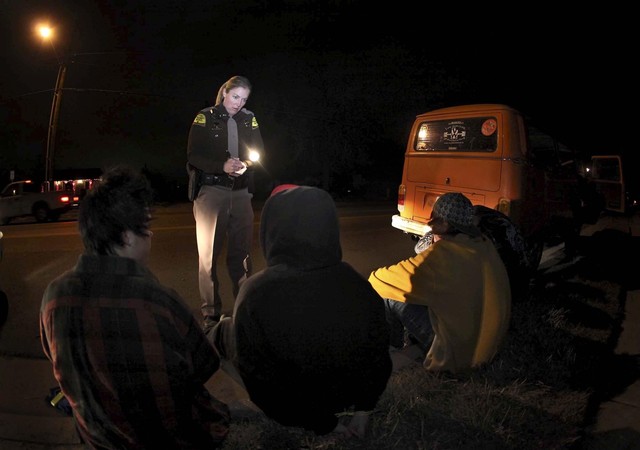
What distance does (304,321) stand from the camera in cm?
219

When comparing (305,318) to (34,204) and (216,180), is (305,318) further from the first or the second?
(34,204)

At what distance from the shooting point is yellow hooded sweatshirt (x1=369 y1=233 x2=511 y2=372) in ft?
10.8

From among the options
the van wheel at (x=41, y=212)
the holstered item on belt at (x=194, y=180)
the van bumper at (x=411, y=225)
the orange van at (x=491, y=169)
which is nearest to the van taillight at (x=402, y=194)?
the orange van at (x=491, y=169)

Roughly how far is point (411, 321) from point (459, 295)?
475mm

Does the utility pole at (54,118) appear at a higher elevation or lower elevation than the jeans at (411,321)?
higher

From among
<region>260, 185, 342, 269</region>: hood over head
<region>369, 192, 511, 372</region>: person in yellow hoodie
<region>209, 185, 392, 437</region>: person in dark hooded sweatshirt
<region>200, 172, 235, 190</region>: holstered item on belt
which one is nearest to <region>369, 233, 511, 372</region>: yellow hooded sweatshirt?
<region>369, 192, 511, 372</region>: person in yellow hoodie

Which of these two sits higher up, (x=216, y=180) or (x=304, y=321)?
(x=216, y=180)

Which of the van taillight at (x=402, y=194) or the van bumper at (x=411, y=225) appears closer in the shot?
the van bumper at (x=411, y=225)

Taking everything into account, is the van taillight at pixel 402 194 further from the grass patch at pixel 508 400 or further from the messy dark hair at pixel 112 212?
the messy dark hair at pixel 112 212

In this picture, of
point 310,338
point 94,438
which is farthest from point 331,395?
point 94,438

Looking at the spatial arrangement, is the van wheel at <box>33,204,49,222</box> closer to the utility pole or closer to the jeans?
the utility pole

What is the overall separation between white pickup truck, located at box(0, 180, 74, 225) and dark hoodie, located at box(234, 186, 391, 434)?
1794 centimetres

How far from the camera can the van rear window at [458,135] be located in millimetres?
6961

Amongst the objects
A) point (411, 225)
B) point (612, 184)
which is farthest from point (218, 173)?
point (612, 184)
